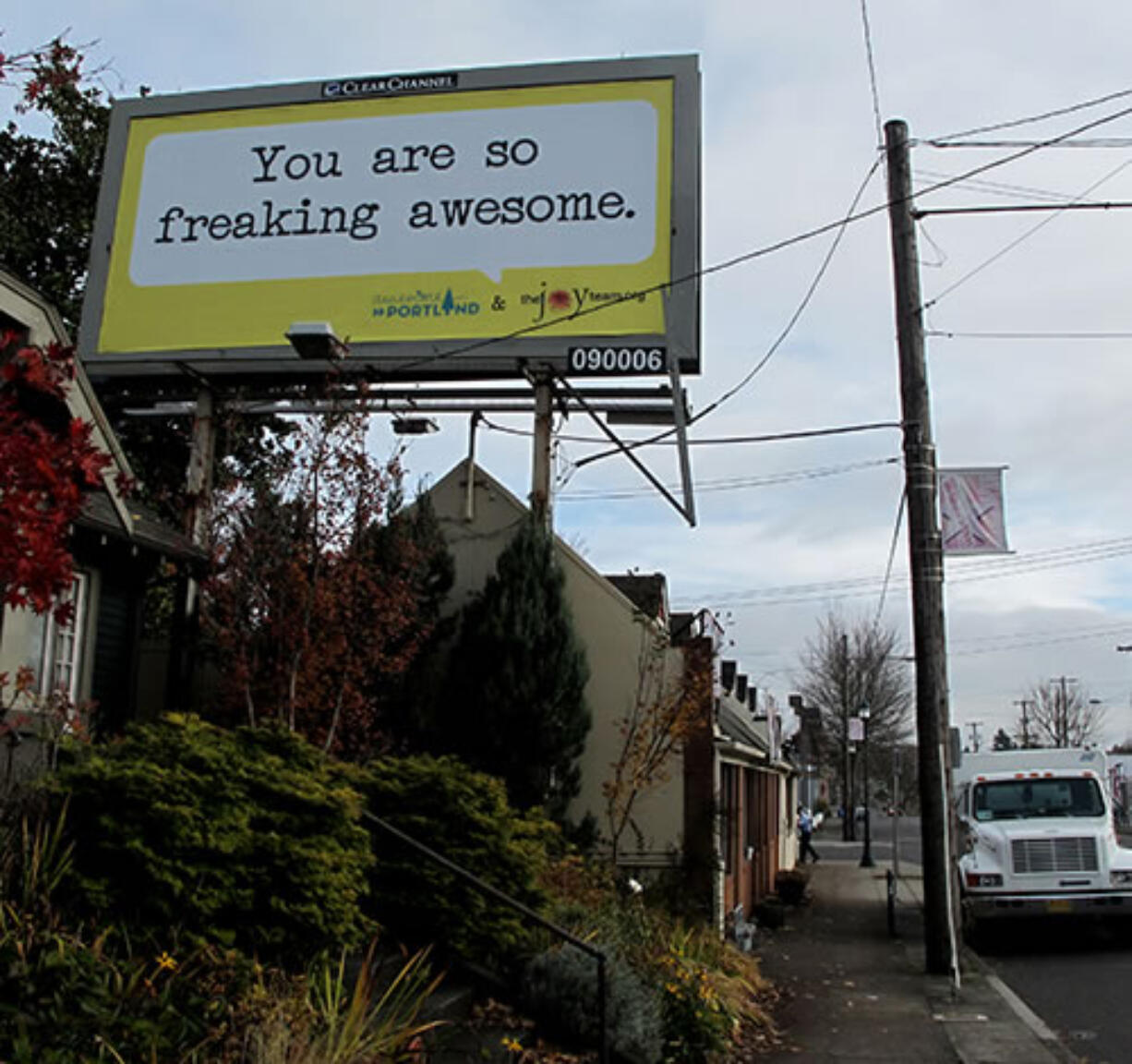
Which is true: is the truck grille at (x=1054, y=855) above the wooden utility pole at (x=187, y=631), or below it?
below

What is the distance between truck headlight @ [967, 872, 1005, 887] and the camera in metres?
16.4

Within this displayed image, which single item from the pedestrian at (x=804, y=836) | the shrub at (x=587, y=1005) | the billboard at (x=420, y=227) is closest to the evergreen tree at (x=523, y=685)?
the billboard at (x=420, y=227)

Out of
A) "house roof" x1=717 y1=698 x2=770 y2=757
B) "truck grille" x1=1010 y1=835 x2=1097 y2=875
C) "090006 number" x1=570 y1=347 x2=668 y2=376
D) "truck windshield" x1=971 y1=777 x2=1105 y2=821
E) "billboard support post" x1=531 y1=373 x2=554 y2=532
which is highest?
"090006 number" x1=570 y1=347 x2=668 y2=376

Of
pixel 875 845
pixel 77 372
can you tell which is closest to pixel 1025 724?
pixel 875 845

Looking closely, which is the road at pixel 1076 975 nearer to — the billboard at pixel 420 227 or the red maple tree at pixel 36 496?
the billboard at pixel 420 227

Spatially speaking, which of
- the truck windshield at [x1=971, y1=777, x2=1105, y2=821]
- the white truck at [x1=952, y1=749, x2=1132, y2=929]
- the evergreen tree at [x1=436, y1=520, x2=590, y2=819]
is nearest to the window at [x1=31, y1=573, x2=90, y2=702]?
the evergreen tree at [x1=436, y1=520, x2=590, y2=819]

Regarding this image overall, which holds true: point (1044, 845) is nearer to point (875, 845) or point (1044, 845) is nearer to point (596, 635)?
point (596, 635)

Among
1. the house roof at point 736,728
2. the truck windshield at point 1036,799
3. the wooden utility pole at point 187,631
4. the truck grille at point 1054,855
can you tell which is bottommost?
the truck grille at point 1054,855

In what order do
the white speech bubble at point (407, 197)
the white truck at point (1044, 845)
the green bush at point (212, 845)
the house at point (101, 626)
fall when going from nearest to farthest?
the green bush at point (212, 845), the house at point (101, 626), the white speech bubble at point (407, 197), the white truck at point (1044, 845)

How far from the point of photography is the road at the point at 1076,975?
408 inches

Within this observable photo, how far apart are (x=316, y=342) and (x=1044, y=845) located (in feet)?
38.3

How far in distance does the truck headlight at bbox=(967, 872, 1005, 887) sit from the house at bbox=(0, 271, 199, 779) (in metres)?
10.9

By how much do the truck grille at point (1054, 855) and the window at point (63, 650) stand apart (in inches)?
481

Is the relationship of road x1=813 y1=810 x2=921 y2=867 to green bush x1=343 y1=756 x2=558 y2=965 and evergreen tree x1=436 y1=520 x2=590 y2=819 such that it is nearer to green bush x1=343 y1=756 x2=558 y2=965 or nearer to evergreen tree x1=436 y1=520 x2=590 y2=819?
evergreen tree x1=436 y1=520 x2=590 y2=819
